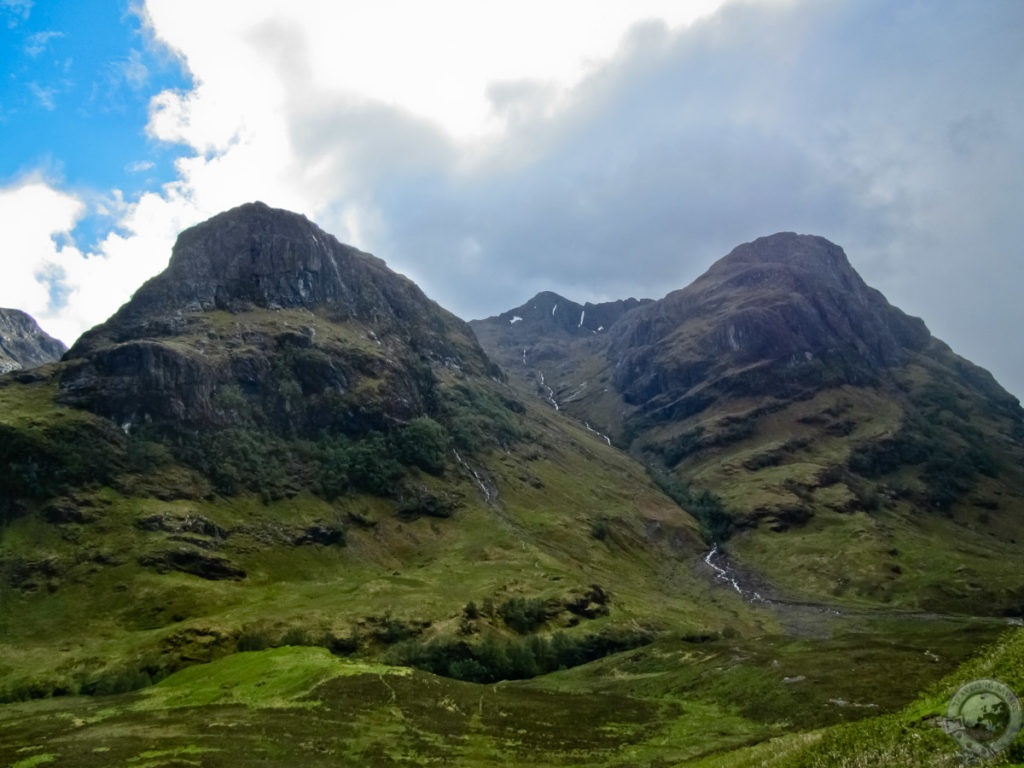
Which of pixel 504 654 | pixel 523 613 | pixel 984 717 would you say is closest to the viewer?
pixel 984 717

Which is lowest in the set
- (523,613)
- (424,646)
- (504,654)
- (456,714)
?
(504,654)

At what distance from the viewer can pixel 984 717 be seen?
64.6 feet

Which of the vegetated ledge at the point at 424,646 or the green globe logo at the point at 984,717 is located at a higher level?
the green globe logo at the point at 984,717

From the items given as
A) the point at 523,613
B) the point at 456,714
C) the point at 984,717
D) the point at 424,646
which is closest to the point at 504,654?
the point at 424,646

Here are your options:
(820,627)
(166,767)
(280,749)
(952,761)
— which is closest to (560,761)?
(280,749)

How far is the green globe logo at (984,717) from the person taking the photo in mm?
18391

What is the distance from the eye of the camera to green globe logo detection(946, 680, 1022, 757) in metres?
18.4

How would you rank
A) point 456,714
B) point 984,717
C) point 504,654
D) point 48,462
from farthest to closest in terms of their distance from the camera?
point 48,462, point 504,654, point 456,714, point 984,717

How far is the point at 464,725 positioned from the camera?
2808 inches

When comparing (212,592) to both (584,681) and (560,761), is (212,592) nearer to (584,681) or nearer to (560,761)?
(584,681)

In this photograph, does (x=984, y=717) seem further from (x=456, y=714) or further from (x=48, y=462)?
(x=48, y=462)

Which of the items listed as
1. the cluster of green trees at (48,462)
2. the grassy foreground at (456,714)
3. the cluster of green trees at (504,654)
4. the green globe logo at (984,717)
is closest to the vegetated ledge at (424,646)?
the cluster of green trees at (504,654)

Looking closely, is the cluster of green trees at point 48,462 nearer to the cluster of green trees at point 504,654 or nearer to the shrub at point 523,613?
the cluster of green trees at point 504,654

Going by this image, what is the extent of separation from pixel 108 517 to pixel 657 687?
5750 inches
